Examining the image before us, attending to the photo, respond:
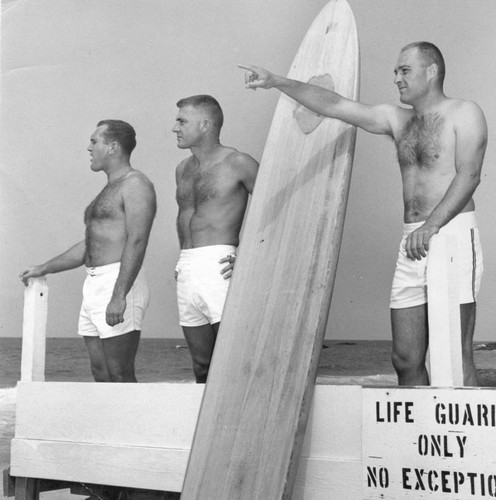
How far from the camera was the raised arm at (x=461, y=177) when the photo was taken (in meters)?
3.50

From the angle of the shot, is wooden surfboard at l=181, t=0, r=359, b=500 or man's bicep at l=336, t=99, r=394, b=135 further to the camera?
man's bicep at l=336, t=99, r=394, b=135

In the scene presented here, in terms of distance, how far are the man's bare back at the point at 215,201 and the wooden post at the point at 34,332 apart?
2.34 ft

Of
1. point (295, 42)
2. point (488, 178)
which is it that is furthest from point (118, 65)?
point (488, 178)

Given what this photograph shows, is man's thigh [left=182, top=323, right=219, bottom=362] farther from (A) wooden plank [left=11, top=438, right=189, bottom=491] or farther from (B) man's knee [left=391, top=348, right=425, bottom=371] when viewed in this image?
(B) man's knee [left=391, top=348, right=425, bottom=371]

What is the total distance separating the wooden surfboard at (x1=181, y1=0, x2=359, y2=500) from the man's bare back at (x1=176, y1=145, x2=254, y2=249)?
39 centimetres

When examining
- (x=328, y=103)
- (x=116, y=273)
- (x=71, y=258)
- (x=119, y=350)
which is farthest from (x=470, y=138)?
(x=71, y=258)

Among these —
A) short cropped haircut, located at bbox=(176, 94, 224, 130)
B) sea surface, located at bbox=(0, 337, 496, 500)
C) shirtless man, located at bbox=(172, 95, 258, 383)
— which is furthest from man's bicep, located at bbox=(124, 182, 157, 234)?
sea surface, located at bbox=(0, 337, 496, 500)

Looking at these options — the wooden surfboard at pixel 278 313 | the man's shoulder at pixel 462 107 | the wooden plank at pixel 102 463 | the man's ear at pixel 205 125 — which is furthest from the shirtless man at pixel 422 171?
the wooden plank at pixel 102 463

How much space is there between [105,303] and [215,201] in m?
0.78

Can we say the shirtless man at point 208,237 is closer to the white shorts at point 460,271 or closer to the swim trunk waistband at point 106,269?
the swim trunk waistband at point 106,269

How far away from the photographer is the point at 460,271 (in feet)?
12.0

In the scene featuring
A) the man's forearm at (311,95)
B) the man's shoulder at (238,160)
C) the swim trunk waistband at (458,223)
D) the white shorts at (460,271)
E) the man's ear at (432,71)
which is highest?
the man's ear at (432,71)

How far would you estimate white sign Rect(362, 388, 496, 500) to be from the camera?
9.50ft

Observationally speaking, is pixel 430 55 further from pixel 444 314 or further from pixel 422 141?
pixel 444 314
